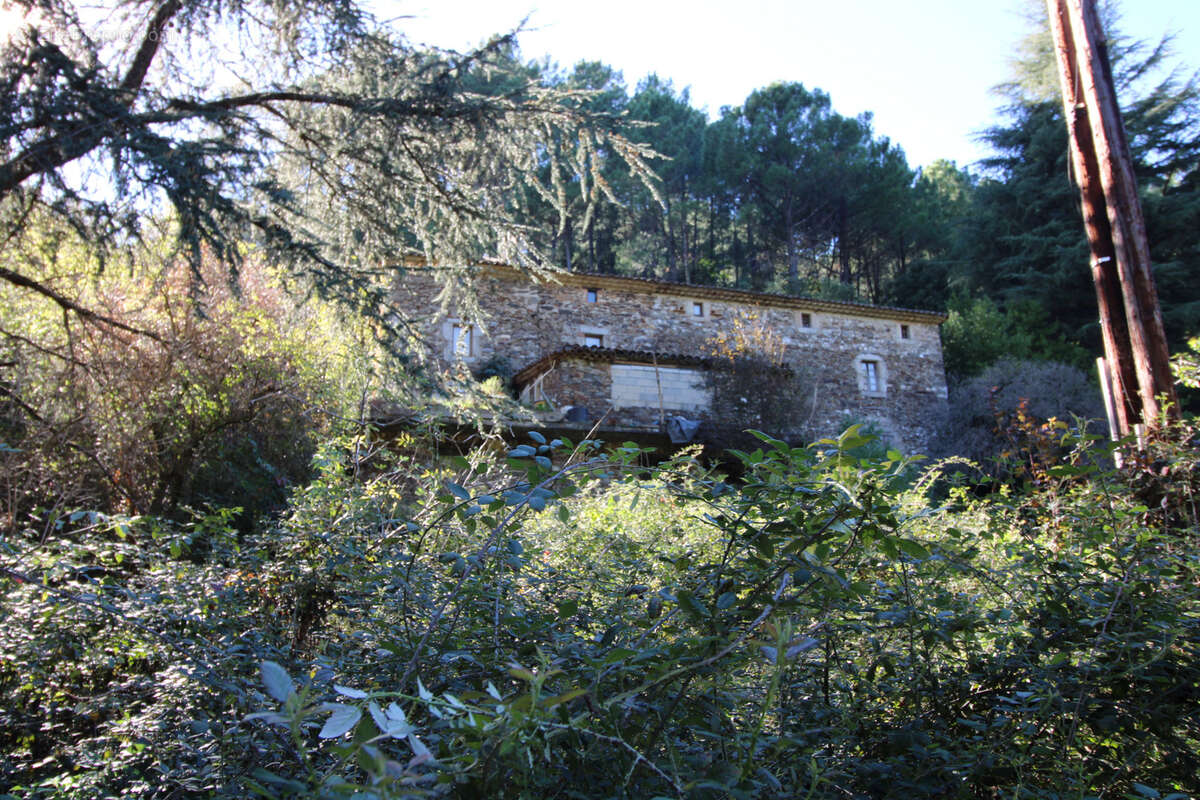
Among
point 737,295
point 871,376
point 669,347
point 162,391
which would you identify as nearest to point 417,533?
point 162,391

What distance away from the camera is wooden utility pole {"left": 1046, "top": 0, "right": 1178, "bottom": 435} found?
14.8ft

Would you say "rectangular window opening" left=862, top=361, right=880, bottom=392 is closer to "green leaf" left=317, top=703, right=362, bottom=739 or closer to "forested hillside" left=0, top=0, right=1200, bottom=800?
"forested hillside" left=0, top=0, right=1200, bottom=800

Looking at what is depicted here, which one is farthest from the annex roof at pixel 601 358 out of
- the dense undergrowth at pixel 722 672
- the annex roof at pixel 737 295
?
the dense undergrowth at pixel 722 672

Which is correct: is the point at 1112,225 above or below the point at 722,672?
above

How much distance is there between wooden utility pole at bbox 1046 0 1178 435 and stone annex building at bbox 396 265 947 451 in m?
10.5

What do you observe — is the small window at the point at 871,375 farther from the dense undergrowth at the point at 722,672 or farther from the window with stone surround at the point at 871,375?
the dense undergrowth at the point at 722,672

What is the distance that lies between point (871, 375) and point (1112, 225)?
1627 cm

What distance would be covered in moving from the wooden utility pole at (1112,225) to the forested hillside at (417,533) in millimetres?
417

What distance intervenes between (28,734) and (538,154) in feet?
17.1

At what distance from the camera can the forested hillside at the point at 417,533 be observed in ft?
4.22

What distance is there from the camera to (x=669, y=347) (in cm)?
1916

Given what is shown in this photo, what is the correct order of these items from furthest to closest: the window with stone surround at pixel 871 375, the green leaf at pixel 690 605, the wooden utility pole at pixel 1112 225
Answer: the window with stone surround at pixel 871 375, the wooden utility pole at pixel 1112 225, the green leaf at pixel 690 605

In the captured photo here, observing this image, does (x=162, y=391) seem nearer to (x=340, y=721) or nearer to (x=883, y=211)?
(x=340, y=721)

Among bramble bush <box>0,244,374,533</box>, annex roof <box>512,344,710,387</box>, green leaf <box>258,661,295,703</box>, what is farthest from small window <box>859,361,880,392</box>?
green leaf <box>258,661,295,703</box>
